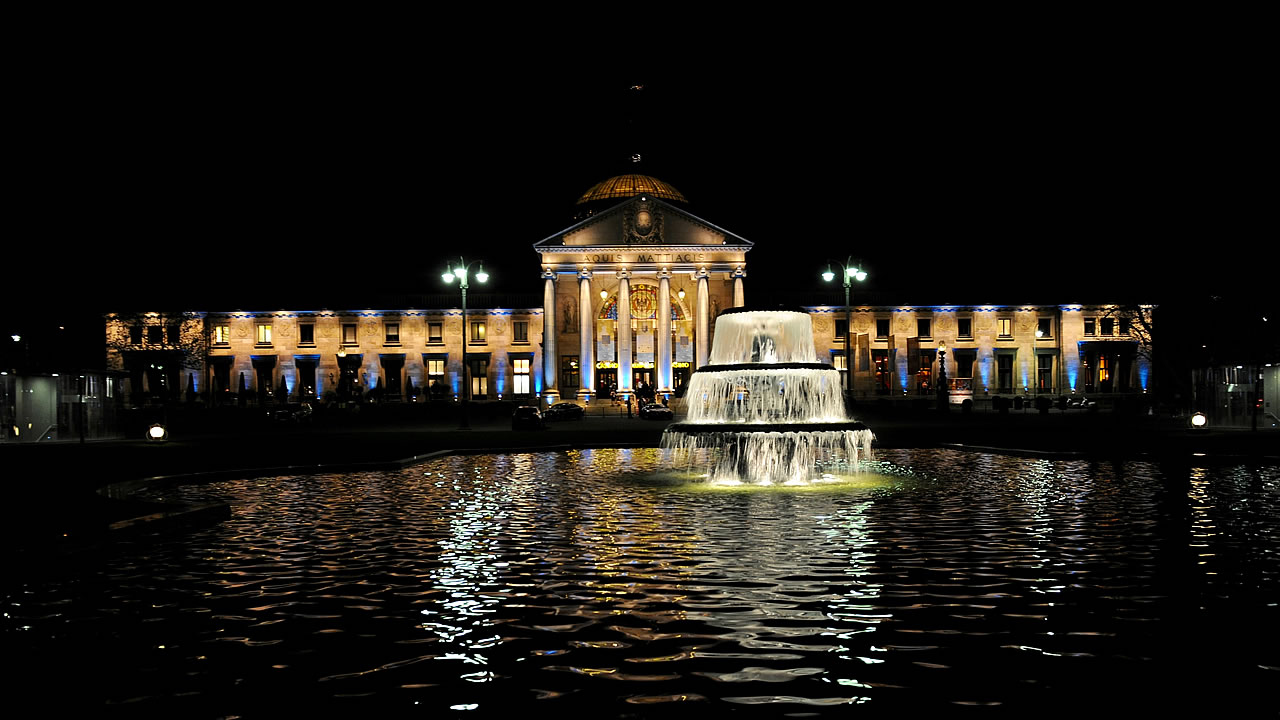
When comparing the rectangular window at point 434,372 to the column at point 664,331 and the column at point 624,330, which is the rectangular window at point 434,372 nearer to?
the column at point 624,330

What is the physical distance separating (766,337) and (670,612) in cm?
1555

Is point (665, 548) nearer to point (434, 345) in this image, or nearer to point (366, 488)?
point (366, 488)

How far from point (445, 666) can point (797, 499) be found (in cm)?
1059

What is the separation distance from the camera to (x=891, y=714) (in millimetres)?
6383

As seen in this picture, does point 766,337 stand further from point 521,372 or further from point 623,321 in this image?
point 521,372

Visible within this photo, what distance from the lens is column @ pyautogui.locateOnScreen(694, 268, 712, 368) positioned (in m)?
82.9

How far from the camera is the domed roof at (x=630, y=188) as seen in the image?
91.9 meters

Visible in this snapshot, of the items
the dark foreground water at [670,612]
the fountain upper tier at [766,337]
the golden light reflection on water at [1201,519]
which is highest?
the fountain upper tier at [766,337]

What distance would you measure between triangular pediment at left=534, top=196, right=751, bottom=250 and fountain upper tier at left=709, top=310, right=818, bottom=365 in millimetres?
58530

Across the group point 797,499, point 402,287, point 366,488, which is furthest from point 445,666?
point 402,287

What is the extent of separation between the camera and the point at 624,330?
85.6m

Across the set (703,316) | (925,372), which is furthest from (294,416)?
(925,372)

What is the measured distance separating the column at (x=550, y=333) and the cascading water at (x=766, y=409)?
57.9 metres

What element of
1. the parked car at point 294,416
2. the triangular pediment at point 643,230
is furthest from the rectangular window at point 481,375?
the parked car at point 294,416
